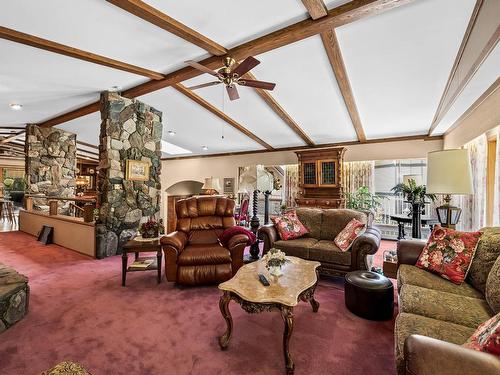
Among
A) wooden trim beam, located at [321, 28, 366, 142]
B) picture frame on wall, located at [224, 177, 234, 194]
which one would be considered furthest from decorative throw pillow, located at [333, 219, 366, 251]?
picture frame on wall, located at [224, 177, 234, 194]

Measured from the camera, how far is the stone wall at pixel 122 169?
4.04 meters

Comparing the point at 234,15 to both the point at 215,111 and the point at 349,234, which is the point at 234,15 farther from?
the point at 349,234

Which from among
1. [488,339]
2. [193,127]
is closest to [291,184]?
[193,127]

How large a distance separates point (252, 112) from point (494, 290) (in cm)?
425

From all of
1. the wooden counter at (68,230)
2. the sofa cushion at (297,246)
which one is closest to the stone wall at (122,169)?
the wooden counter at (68,230)

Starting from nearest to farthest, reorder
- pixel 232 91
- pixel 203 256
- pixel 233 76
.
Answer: pixel 233 76 → pixel 203 256 → pixel 232 91

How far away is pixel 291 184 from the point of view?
23.1ft

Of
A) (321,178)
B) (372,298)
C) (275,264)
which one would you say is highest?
(321,178)

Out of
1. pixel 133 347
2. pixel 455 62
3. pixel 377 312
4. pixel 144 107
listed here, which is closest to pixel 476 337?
pixel 377 312

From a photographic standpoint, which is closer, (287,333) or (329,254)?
(287,333)

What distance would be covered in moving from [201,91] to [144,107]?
1238 mm

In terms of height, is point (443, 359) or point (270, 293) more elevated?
point (443, 359)

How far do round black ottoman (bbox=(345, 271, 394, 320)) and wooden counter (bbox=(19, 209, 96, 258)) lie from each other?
3987 mm

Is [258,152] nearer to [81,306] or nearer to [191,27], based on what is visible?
[191,27]
